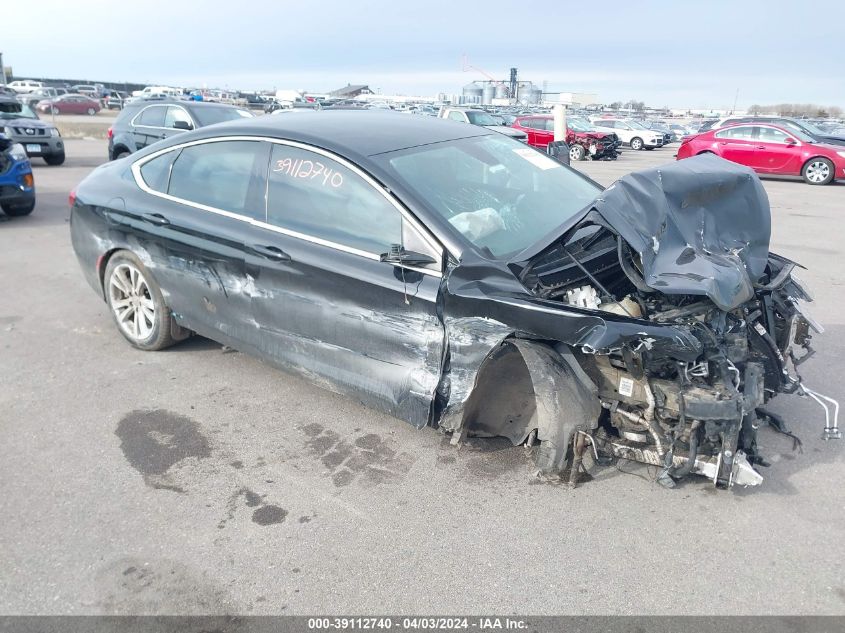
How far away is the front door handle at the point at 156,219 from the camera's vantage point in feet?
14.9

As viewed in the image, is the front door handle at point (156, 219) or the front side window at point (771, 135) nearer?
the front door handle at point (156, 219)

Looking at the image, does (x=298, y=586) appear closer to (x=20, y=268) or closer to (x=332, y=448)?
(x=332, y=448)

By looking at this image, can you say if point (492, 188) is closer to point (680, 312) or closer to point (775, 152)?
point (680, 312)

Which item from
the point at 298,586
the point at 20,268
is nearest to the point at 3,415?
the point at 298,586

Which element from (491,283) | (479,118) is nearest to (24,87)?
(479,118)

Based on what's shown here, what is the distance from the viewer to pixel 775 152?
56.0 feet

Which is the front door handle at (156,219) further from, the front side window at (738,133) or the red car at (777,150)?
the front side window at (738,133)

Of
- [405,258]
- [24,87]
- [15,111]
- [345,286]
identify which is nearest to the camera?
[405,258]

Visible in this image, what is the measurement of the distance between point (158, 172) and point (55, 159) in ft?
44.0

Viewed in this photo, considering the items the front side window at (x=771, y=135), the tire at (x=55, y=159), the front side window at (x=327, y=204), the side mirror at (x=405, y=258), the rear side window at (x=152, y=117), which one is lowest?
the tire at (x=55, y=159)

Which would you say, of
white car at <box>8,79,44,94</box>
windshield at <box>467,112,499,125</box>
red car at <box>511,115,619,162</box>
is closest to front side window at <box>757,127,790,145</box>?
red car at <box>511,115,619,162</box>

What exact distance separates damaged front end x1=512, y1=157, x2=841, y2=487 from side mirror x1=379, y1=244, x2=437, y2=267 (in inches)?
17.8

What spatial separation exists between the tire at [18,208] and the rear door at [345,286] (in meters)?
7.56

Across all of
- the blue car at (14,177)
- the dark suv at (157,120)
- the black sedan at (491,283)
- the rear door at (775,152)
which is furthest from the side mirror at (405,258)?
the rear door at (775,152)
